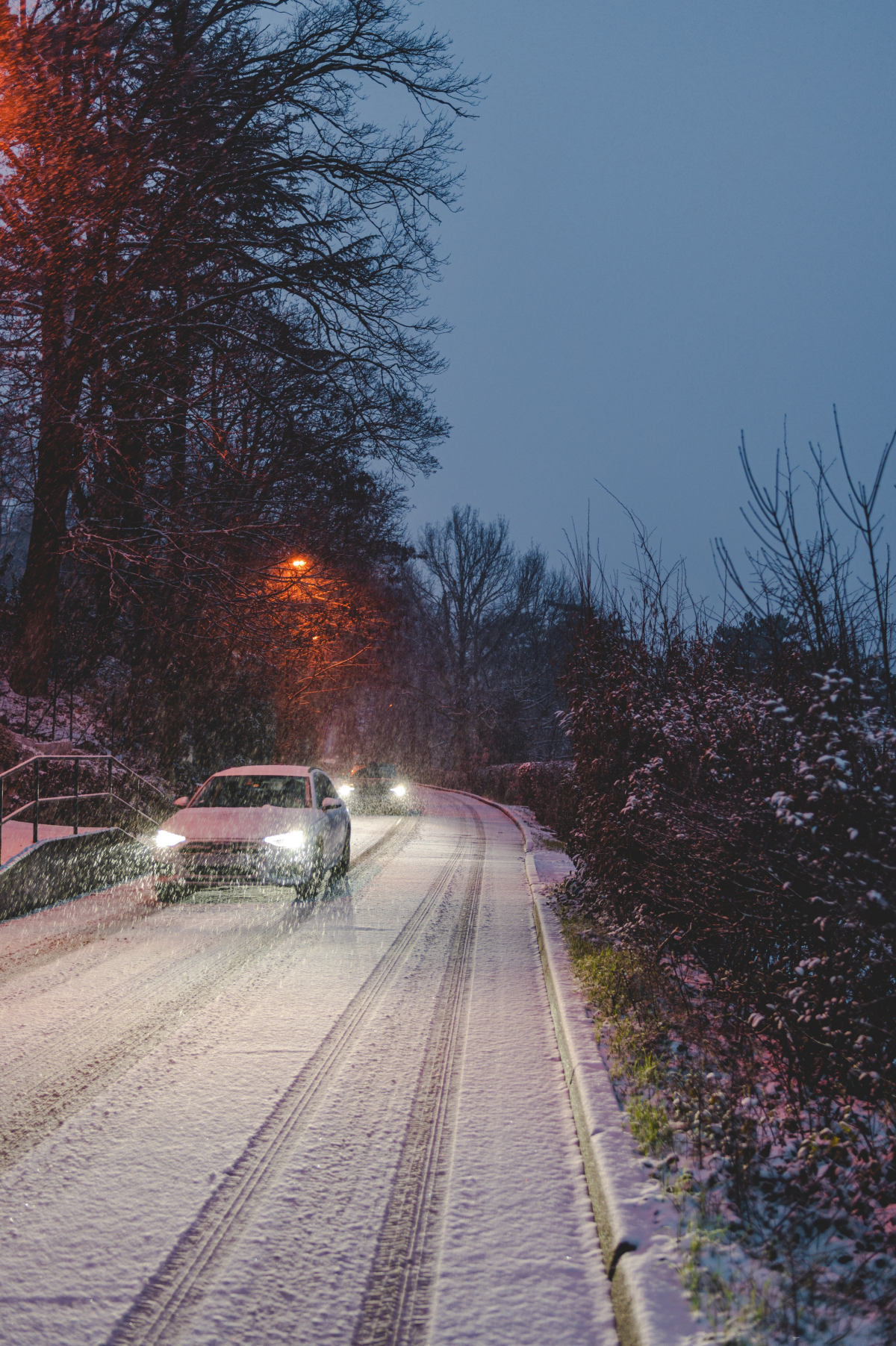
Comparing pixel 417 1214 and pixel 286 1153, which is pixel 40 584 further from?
pixel 417 1214

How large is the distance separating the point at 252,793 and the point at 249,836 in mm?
1642

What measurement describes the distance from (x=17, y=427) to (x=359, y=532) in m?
18.9

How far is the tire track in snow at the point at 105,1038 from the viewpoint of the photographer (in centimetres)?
450

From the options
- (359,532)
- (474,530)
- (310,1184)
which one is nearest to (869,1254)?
(310,1184)

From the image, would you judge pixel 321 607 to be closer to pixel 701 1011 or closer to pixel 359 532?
pixel 701 1011

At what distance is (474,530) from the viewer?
58.2 metres

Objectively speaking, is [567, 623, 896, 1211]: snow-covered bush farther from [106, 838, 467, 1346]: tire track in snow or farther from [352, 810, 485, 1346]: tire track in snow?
[106, 838, 467, 1346]: tire track in snow

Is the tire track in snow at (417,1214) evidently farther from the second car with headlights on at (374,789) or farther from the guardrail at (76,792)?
the second car with headlights on at (374,789)

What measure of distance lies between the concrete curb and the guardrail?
23.8 ft

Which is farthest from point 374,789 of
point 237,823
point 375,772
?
point 237,823

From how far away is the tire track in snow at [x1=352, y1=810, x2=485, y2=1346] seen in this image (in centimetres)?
294

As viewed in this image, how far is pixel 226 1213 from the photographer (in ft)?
11.8

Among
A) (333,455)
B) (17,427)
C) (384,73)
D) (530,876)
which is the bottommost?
(530,876)

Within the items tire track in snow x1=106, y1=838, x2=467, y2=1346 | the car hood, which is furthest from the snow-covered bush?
the car hood
